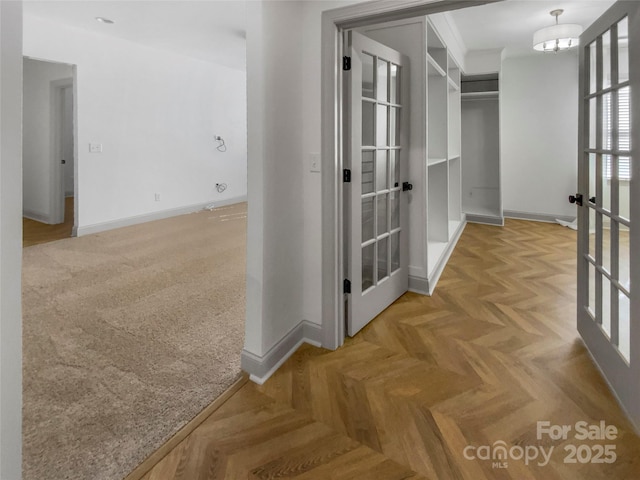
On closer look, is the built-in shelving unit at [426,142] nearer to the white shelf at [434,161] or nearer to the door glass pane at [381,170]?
the white shelf at [434,161]

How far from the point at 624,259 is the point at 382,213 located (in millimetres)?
1441

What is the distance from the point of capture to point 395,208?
10.3ft

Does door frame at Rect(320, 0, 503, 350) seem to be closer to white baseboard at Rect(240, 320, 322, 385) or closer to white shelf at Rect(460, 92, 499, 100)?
white baseboard at Rect(240, 320, 322, 385)

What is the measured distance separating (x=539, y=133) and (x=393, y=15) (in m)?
5.30

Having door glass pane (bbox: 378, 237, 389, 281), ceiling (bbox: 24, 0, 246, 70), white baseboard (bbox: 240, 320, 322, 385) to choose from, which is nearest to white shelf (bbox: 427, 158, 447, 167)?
door glass pane (bbox: 378, 237, 389, 281)

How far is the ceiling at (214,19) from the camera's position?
418 centimetres

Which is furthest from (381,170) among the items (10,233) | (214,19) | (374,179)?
(214,19)

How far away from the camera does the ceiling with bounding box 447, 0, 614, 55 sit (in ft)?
13.3

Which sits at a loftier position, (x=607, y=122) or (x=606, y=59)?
(x=606, y=59)

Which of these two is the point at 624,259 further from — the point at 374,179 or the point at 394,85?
the point at 394,85

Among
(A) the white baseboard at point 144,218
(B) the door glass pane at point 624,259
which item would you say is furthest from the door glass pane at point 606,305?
(A) the white baseboard at point 144,218

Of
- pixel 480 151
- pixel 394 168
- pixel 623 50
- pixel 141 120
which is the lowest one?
pixel 394 168

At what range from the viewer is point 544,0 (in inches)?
155

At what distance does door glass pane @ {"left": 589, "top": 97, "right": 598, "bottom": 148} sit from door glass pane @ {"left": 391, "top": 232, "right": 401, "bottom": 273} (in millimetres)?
1397
